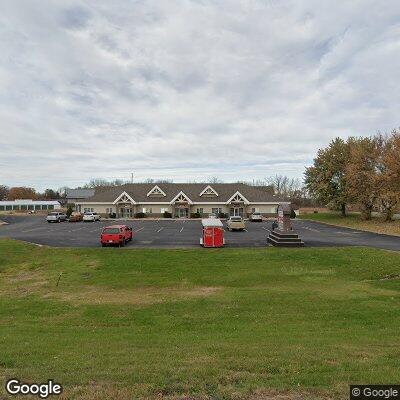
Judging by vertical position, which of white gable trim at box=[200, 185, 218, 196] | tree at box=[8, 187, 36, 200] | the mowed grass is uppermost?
tree at box=[8, 187, 36, 200]

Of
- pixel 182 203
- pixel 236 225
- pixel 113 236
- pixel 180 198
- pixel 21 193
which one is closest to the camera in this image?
pixel 113 236

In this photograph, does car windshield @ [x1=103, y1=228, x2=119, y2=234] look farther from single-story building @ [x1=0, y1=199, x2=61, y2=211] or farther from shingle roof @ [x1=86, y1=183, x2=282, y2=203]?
single-story building @ [x1=0, y1=199, x2=61, y2=211]

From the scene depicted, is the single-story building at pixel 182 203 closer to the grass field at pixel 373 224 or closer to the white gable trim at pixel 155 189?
the white gable trim at pixel 155 189

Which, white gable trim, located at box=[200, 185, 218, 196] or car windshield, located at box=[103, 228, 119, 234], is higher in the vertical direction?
white gable trim, located at box=[200, 185, 218, 196]

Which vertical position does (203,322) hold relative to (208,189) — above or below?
below

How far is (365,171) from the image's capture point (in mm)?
53625

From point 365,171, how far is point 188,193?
30.9 metres

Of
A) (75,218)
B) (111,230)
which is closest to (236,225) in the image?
(111,230)

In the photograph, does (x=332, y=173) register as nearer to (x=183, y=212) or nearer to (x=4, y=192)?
(x=183, y=212)

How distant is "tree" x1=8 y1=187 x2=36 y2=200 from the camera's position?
151387mm

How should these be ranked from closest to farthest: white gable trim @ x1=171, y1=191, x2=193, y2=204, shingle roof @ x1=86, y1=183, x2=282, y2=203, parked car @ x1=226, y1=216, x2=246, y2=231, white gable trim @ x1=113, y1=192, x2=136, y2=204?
1. parked car @ x1=226, y1=216, x2=246, y2=231
2. white gable trim @ x1=171, y1=191, x2=193, y2=204
3. white gable trim @ x1=113, y1=192, x2=136, y2=204
4. shingle roof @ x1=86, y1=183, x2=282, y2=203

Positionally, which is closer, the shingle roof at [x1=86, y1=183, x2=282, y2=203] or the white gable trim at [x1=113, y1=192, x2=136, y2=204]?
the white gable trim at [x1=113, y1=192, x2=136, y2=204]

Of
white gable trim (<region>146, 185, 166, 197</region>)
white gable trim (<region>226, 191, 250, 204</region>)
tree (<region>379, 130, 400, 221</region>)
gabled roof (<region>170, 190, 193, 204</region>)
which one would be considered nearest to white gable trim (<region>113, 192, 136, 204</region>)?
white gable trim (<region>146, 185, 166, 197</region>)

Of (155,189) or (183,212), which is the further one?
(155,189)
